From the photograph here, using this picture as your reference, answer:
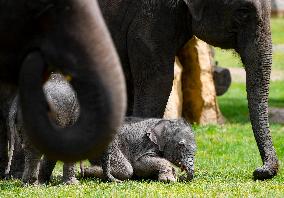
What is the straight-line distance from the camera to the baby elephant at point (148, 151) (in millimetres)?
8781

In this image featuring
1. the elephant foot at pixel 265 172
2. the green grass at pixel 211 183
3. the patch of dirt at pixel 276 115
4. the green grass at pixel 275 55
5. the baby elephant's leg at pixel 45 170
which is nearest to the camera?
the green grass at pixel 211 183

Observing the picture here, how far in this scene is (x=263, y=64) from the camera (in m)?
8.66

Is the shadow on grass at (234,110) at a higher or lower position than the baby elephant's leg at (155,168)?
lower

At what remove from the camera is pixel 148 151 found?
29.6ft

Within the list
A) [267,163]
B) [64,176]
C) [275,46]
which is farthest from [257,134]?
[275,46]

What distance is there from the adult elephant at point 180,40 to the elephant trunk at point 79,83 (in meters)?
4.25

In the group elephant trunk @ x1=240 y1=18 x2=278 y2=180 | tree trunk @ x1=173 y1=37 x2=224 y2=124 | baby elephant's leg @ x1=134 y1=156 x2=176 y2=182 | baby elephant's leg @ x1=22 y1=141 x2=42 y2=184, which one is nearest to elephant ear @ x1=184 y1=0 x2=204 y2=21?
elephant trunk @ x1=240 y1=18 x2=278 y2=180

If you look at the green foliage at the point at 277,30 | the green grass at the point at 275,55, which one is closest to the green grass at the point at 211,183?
the green grass at the point at 275,55

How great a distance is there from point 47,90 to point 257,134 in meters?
1.94

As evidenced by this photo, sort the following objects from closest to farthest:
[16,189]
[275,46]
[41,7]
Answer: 1. [41,7]
2. [16,189]
3. [275,46]

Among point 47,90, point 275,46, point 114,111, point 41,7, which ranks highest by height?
point 41,7

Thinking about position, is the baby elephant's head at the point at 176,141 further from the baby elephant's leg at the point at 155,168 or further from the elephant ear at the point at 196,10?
the elephant ear at the point at 196,10

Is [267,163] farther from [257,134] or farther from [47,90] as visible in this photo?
[47,90]

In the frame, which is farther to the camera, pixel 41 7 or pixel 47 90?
pixel 47 90
